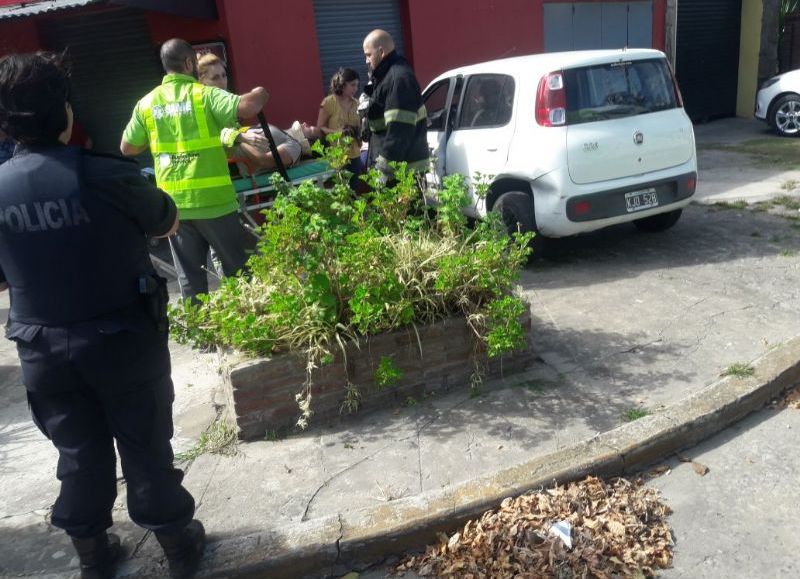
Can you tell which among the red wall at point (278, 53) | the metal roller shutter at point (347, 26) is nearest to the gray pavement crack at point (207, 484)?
the red wall at point (278, 53)

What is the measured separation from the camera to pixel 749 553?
296cm

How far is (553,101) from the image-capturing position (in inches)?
232

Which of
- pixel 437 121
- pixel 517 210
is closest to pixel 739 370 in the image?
pixel 517 210

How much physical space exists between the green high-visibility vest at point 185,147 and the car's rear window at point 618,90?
2.95m

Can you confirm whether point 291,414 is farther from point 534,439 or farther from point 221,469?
point 534,439

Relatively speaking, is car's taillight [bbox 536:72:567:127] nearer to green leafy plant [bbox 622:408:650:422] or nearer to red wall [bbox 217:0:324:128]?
green leafy plant [bbox 622:408:650:422]

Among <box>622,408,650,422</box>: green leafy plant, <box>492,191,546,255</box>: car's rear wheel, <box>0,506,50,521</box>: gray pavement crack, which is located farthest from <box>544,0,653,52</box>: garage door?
<box>0,506,50,521</box>: gray pavement crack

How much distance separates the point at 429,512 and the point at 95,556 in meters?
1.39

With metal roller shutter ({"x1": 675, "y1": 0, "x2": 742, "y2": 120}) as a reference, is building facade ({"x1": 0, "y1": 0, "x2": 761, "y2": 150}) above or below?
above

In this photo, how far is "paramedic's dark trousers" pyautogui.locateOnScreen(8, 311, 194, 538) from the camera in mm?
2588

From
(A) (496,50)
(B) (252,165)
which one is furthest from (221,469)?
(A) (496,50)

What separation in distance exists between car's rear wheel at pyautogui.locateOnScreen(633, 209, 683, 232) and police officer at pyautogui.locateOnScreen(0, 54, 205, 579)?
542 centimetres

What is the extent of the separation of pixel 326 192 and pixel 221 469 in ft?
5.27

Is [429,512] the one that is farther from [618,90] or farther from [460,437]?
[618,90]
